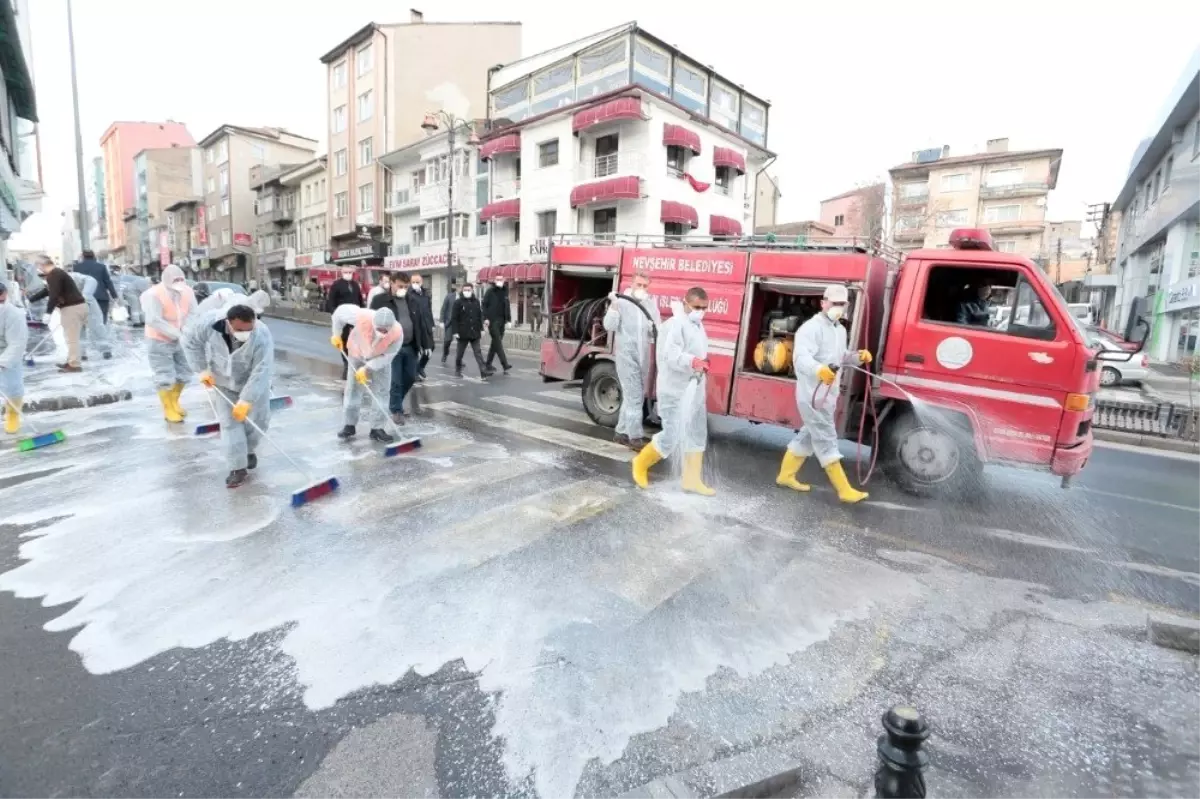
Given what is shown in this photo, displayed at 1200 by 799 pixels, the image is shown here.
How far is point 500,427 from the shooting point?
7625 mm

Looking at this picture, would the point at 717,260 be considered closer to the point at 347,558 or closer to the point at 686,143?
the point at 347,558

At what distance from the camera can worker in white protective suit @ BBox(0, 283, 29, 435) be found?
21.6 ft

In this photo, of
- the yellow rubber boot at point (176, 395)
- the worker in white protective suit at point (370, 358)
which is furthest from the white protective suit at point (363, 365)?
the yellow rubber boot at point (176, 395)

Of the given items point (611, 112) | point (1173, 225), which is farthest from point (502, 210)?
point (1173, 225)

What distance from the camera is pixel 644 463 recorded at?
219 inches

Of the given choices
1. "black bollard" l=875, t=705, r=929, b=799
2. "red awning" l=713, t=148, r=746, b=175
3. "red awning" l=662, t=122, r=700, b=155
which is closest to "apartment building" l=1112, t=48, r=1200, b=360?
"red awning" l=713, t=148, r=746, b=175

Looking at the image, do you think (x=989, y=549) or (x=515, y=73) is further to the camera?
(x=515, y=73)

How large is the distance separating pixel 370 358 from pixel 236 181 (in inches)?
2271

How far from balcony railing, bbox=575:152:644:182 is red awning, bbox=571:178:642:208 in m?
0.68

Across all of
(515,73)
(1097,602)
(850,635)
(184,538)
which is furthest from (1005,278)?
(515,73)

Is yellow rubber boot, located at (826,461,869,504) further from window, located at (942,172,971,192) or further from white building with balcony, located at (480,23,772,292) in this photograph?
window, located at (942,172,971,192)

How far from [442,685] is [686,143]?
987 inches

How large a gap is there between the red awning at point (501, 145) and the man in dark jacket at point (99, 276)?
18523 millimetres

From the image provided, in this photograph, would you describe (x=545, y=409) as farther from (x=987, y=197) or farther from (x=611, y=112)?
(x=987, y=197)
